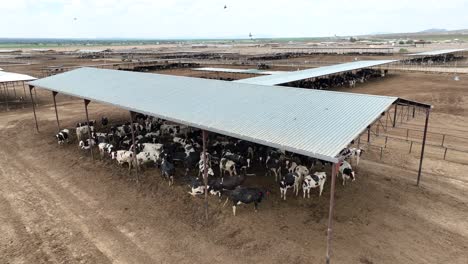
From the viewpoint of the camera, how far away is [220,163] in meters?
15.2

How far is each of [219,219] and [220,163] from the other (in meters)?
3.61

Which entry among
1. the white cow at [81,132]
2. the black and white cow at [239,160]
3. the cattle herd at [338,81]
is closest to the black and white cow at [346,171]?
the black and white cow at [239,160]

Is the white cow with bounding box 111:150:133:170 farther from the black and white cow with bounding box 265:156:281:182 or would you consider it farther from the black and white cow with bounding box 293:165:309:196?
the black and white cow with bounding box 293:165:309:196

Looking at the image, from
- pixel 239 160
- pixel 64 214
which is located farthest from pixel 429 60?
pixel 64 214

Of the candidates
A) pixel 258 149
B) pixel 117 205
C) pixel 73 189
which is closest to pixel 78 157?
pixel 73 189

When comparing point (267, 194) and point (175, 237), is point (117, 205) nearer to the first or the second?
point (175, 237)

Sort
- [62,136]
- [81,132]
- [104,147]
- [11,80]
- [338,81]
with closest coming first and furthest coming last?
1. [104,147]
2. [62,136]
3. [81,132]
4. [11,80]
5. [338,81]

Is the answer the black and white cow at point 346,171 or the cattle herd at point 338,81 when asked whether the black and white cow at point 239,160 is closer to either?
the black and white cow at point 346,171

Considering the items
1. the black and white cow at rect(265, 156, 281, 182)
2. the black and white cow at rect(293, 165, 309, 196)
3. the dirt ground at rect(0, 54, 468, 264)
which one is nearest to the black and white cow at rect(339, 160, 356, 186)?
the dirt ground at rect(0, 54, 468, 264)

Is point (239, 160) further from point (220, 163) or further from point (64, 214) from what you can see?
point (64, 214)

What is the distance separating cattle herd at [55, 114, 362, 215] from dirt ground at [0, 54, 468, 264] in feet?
1.85

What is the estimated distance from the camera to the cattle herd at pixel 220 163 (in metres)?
13.3

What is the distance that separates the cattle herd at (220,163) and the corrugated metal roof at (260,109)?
1.85 meters

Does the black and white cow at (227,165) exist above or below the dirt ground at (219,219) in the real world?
above
